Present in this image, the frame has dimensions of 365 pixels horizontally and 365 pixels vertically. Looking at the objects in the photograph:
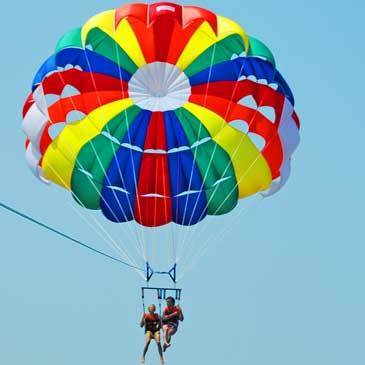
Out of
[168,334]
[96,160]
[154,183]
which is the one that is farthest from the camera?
[154,183]

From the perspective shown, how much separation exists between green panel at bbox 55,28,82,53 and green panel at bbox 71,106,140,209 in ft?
3.91

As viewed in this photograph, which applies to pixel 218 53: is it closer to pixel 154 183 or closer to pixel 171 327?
pixel 154 183

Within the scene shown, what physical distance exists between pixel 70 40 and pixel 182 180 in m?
2.55

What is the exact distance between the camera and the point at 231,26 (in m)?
16.1

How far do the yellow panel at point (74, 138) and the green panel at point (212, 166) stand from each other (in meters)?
0.92

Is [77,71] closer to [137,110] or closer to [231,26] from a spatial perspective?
[137,110]

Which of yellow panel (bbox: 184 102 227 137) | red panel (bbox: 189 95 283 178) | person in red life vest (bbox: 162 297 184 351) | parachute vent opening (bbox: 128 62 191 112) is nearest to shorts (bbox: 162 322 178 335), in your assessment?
person in red life vest (bbox: 162 297 184 351)

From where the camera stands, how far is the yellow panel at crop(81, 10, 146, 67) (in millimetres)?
16094

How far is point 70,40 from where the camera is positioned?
1612 centimetres

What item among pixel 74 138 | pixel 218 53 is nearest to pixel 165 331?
pixel 74 138

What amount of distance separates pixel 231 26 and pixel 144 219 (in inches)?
121

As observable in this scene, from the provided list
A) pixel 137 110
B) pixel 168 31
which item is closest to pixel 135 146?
pixel 137 110

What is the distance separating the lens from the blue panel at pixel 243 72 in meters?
16.0

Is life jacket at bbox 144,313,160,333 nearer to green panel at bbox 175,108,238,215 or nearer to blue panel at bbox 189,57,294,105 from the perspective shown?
green panel at bbox 175,108,238,215
